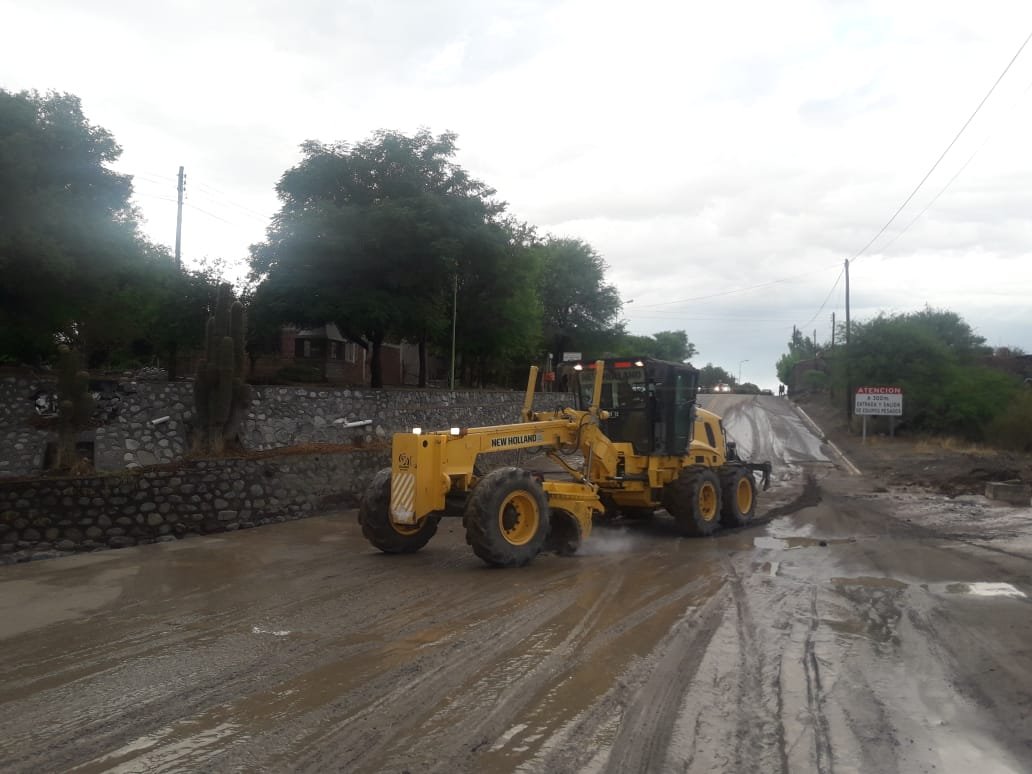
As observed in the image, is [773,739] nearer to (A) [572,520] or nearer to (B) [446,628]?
(B) [446,628]

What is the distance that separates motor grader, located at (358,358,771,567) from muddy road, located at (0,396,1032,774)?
515 millimetres

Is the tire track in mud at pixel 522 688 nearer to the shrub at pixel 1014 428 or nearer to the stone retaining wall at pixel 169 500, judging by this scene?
the stone retaining wall at pixel 169 500

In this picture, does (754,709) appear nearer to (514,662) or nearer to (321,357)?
(514,662)

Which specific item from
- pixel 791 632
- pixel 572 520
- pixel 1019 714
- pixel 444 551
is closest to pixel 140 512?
pixel 444 551

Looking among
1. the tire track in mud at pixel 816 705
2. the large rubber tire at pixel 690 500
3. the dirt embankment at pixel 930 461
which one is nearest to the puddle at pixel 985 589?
the tire track in mud at pixel 816 705

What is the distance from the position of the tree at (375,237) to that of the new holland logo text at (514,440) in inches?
541

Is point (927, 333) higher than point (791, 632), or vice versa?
point (927, 333)

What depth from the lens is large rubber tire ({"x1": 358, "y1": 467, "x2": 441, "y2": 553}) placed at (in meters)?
10.9

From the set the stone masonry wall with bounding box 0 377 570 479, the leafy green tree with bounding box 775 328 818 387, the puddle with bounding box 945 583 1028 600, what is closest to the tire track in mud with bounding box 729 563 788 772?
the puddle with bounding box 945 583 1028 600

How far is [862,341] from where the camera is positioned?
42531 millimetres

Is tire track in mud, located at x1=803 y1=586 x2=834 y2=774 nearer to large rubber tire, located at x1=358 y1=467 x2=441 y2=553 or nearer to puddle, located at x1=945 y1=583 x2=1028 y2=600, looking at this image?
puddle, located at x1=945 y1=583 x2=1028 y2=600

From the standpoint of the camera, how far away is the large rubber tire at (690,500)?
13.3m

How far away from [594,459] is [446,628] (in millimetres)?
5710

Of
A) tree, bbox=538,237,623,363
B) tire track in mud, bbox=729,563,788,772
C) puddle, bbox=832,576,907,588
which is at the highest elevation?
tree, bbox=538,237,623,363
